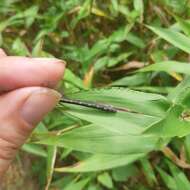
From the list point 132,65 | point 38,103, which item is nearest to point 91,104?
point 38,103

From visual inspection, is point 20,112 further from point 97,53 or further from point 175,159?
point 97,53

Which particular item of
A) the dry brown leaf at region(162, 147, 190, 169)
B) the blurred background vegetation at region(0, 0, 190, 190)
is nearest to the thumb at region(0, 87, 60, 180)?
the blurred background vegetation at region(0, 0, 190, 190)

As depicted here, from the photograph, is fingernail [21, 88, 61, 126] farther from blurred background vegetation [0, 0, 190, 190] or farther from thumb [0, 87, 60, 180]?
blurred background vegetation [0, 0, 190, 190]

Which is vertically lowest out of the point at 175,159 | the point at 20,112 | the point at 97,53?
the point at 175,159

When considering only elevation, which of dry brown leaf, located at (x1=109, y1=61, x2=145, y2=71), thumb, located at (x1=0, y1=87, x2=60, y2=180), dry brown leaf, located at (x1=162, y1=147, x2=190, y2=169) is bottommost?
dry brown leaf, located at (x1=162, y1=147, x2=190, y2=169)

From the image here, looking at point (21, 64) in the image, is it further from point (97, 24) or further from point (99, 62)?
point (97, 24)

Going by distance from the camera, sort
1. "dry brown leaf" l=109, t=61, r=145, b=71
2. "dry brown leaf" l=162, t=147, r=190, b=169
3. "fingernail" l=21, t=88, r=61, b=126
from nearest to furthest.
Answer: "fingernail" l=21, t=88, r=61, b=126 < "dry brown leaf" l=162, t=147, r=190, b=169 < "dry brown leaf" l=109, t=61, r=145, b=71

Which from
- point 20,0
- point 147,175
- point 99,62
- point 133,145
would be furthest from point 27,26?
point 133,145

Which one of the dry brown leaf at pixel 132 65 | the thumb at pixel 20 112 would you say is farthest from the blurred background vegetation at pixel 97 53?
the thumb at pixel 20 112
